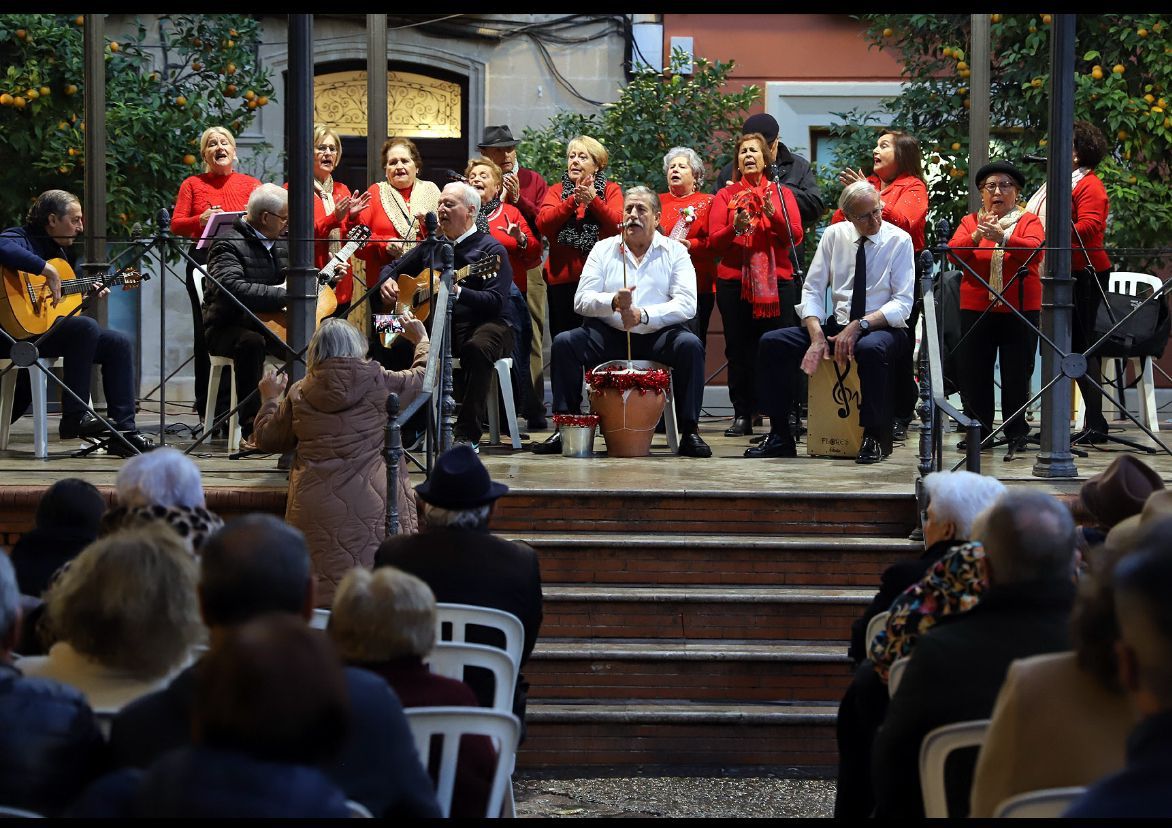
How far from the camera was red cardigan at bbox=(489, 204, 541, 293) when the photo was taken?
9.70 metres

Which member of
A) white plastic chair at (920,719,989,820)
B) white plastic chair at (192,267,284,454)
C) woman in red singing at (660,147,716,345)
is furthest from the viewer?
woman in red singing at (660,147,716,345)

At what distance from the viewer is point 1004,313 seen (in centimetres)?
896

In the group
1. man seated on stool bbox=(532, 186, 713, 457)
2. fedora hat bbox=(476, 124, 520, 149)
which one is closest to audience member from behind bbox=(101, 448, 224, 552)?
man seated on stool bbox=(532, 186, 713, 457)

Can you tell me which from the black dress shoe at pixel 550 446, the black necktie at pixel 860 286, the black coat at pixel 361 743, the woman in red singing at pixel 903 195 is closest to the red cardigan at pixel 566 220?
the black dress shoe at pixel 550 446

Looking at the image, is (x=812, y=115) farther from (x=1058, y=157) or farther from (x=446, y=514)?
(x=446, y=514)

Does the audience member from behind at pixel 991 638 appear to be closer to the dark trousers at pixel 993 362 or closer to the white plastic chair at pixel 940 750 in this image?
the white plastic chair at pixel 940 750

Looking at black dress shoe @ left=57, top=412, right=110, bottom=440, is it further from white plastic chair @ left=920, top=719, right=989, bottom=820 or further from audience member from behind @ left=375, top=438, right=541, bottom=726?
white plastic chair @ left=920, top=719, right=989, bottom=820

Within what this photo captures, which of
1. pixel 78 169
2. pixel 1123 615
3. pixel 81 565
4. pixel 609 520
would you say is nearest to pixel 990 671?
pixel 1123 615

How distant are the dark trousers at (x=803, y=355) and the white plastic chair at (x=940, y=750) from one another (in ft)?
16.6

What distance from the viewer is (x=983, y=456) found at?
28.9 feet

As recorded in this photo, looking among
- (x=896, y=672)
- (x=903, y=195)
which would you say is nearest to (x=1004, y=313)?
(x=903, y=195)

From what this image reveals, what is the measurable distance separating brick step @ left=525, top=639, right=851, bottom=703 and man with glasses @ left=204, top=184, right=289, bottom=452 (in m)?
2.68

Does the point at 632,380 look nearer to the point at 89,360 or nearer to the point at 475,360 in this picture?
the point at 475,360

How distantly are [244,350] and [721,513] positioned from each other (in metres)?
2.74
